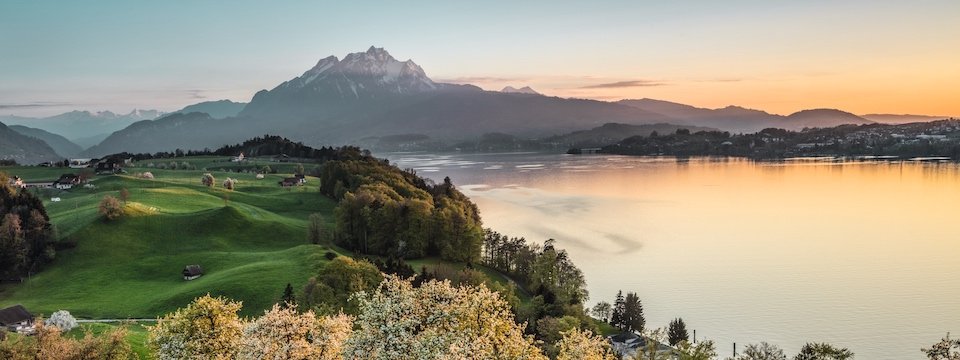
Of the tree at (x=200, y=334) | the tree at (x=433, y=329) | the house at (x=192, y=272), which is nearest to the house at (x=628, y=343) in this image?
the tree at (x=433, y=329)

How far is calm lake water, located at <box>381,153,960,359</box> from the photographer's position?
69.3m

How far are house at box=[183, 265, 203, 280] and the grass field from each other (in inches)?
38.2

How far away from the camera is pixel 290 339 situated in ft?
90.6

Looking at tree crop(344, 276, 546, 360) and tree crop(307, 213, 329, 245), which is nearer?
tree crop(344, 276, 546, 360)

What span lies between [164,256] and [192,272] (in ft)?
35.0

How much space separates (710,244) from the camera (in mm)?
113688

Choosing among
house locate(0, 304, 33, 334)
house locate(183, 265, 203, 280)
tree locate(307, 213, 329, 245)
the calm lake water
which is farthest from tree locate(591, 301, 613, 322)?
house locate(0, 304, 33, 334)

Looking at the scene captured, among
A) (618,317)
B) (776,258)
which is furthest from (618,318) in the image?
(776,258)

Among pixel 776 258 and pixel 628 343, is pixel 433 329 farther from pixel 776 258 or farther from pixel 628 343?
pixel 776 258

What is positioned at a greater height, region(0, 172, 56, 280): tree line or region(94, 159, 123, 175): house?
region(94, 159, 123, 175): house

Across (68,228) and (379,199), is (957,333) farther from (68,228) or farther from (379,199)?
(68,228)

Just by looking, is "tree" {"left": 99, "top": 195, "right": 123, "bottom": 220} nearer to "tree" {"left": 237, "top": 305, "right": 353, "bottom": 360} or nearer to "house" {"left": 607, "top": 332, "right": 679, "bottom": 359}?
"house" {"left": 607, "top": 332, "right": 679, "bottom": 359}

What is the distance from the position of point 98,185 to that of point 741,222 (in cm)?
13454

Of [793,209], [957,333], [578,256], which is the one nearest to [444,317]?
[957,333]
